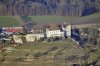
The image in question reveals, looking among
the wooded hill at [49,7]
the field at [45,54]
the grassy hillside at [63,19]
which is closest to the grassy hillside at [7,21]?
the wooded hill at [49,7]

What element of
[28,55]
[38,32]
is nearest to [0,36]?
[38,32]

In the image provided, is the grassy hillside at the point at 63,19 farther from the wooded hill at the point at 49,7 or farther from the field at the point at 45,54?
the field at the point at 45,54

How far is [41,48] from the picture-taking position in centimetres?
1559

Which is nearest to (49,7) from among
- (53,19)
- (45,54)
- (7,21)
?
(53,19)

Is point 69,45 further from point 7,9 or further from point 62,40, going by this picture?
point 7,9

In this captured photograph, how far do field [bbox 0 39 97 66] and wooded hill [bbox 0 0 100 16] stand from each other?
28.3 ft

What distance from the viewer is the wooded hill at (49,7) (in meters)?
25.0

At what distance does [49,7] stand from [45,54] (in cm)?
1098

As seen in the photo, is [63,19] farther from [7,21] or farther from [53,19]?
[7,21]

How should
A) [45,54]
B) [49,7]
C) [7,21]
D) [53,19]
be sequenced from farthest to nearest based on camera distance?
[49,7] → [53,19] → [7,21] → [45,54]

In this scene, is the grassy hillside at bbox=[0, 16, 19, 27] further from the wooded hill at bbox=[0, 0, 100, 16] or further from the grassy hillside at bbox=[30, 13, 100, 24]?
the grassy hillside at bbox=[30, 13, 100, 24]

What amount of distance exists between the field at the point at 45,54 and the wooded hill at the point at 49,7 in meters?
8.63

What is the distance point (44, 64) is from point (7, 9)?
11931 mm

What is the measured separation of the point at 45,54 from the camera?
48.6 feet
